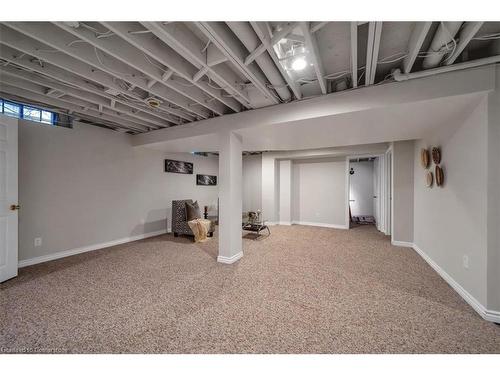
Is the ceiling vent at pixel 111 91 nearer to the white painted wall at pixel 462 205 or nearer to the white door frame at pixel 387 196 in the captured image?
the white painted wall at pixel 462 205

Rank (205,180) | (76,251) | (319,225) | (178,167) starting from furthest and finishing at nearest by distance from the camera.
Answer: (205,180) < (319,225) < (178,167) < (76,251)

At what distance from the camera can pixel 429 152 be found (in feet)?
9.73

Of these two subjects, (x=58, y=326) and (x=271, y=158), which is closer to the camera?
(x=58, y=326)

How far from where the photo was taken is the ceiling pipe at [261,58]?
143 cm

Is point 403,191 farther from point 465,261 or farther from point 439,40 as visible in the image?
point 439,40

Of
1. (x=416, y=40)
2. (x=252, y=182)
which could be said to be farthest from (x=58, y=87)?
(x=252, y=182)

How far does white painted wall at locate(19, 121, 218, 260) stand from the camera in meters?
2.88

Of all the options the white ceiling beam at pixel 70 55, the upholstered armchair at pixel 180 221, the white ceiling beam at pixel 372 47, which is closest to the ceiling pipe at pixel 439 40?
the white ceiling beam at pixel 372 47

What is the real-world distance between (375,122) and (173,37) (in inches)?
95.6

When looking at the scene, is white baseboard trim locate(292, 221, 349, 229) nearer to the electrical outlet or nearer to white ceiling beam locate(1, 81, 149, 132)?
the electrical outlet

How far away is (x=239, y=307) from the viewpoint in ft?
6.06

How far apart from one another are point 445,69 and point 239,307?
2.90 meters
